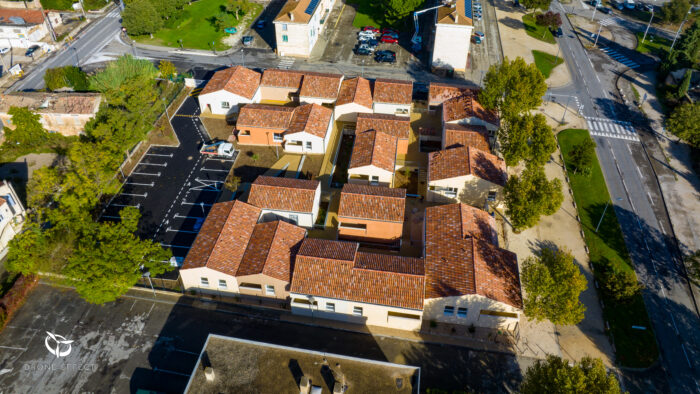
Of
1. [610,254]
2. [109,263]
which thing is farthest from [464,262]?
[109,263]

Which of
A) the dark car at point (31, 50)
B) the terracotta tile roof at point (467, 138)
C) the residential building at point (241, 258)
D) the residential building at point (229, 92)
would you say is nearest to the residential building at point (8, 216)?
the residential building at point (241, 258)

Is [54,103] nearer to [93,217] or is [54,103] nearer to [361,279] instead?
[93,217]

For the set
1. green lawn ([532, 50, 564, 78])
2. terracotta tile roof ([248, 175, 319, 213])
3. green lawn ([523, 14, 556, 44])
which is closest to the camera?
terracotta tile roof ([248, 175, 319, 213])

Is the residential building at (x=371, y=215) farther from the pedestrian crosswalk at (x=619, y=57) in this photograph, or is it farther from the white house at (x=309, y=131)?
the pedestrian crosswalk at (x=619, y=57)

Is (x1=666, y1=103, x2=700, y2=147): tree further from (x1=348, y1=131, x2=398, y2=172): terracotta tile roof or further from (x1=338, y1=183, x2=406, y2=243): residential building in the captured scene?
(x1=338, y1=183, x2=406, y2=243): residential building

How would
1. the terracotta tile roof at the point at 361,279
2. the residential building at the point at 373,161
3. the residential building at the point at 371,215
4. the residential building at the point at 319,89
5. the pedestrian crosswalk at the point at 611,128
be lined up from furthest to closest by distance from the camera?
1. the residential building at the point at 319,89
2. the pedestrian crosswalk at the point at 611,128
3. the residential building at the point at 373,161
4. the residential building at the point at 371,215
5. the terracotta tile roof at the point at 361,279

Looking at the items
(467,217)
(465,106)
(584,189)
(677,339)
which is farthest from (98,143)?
(677,339)

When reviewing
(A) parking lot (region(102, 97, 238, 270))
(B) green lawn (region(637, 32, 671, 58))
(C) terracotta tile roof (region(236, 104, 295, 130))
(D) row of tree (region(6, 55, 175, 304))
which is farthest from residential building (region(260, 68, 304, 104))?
(B) green lawn (region(637, 32, 671, 58))
